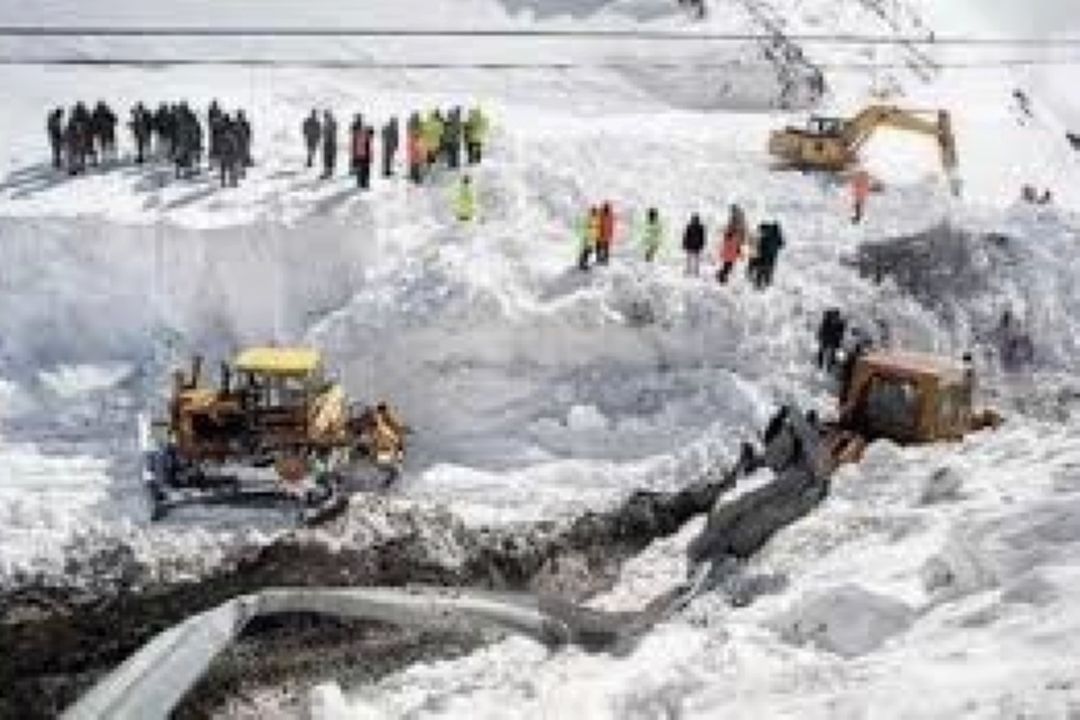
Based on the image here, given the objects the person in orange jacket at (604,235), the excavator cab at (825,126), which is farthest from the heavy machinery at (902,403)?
the excavator cab at (825,126)

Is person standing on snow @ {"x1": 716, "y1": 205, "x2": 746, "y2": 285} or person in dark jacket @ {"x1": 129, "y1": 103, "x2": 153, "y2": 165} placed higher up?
person in dark jacket @ {"x1": 129, "y1": 103, "x2": 153, "y2": 165}

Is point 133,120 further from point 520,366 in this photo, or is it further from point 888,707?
point 888,707

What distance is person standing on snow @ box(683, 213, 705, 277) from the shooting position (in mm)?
28562

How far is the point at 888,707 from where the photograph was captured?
40.7ft

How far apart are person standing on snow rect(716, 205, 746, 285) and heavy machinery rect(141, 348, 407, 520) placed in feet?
21.8

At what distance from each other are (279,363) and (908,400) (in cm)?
785

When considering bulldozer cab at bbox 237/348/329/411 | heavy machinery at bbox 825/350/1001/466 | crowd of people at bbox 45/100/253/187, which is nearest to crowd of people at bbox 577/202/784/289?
heavy machinery at bbox 825/350/1001/466

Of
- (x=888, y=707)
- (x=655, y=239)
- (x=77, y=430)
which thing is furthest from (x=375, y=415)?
(x=888, y=707)

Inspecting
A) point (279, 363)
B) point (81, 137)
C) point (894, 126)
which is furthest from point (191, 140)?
point (894, 126)

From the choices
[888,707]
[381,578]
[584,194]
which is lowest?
[381,578]

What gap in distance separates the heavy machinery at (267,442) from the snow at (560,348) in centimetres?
44

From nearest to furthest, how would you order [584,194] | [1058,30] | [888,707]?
[888,707] < [584,194] < [1058,30]

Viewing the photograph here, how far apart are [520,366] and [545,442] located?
57.9 inches

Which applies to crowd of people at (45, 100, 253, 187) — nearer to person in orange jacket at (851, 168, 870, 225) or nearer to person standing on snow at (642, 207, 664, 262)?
person standing on snow at (642, 207, 664, 262)
